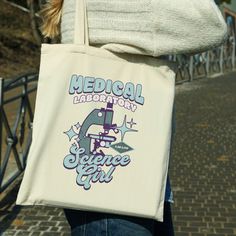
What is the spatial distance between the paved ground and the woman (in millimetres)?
2642

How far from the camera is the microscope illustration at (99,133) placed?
5.21 feet

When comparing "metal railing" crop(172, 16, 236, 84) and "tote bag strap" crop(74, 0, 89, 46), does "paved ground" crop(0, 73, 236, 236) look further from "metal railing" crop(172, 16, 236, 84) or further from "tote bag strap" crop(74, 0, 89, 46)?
"metal railing" crop(172, 16, 236, 84)

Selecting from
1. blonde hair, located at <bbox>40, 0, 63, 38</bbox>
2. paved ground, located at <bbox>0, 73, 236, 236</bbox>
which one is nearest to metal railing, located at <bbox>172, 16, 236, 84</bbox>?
paved ground, located at <bbox>0, 73, 236, 236</bbox>

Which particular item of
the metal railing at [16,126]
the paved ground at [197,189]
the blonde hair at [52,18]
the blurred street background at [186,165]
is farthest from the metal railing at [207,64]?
the blonde hair at [52,18]

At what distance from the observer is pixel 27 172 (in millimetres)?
1613

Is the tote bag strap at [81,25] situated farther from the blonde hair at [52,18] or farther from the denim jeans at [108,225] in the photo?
the denim jeans at [108,225]

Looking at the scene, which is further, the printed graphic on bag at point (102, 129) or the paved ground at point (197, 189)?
the paved ground at point (197, 189)

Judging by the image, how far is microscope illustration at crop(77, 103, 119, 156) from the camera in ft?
5.21

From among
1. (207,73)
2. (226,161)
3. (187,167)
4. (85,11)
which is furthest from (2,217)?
(207,73)

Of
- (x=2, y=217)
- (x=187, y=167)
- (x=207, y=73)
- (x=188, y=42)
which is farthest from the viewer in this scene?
(x=207, y=73)

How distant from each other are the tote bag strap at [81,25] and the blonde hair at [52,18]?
174 millimetres

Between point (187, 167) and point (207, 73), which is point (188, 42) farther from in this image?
point (207, 73)

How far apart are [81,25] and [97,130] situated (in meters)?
0.32

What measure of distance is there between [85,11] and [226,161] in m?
5.08
